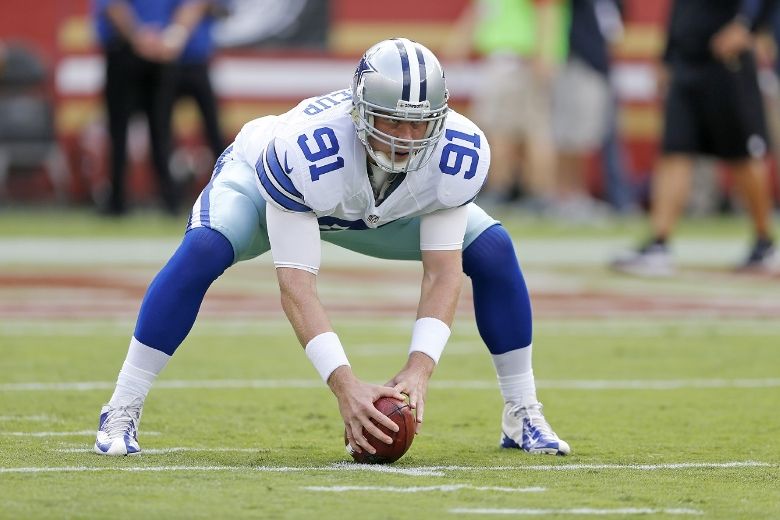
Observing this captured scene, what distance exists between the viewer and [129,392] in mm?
5230

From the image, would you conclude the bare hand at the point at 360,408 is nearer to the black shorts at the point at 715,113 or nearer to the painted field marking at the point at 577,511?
the painted field marking at the point at 577,511

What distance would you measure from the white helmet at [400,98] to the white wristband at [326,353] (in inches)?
20.1

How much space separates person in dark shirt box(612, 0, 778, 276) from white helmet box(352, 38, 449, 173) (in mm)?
6102

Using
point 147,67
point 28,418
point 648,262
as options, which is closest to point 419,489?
point 28,418

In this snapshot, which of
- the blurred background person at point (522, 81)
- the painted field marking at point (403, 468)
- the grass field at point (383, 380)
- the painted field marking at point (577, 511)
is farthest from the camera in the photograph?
the blurred background person at point (522, 81)

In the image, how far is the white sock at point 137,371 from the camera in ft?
17.1

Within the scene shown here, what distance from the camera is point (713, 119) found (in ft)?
36.1

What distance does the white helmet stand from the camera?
15.9 feet

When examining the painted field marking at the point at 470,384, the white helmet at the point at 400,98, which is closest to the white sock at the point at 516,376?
the white helmet at the point at 400,98

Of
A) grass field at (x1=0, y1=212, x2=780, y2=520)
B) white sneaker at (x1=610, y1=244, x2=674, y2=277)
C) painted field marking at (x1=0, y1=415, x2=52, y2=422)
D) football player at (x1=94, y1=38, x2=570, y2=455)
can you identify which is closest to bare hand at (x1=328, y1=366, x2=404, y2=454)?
football player at (x1=94, y1=38, x2=570, y2=455)

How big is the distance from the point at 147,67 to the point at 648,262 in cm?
561

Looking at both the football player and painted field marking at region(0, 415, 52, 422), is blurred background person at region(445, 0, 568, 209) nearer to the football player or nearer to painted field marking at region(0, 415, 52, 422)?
painted field marking at region(0, 415, 52, 422)

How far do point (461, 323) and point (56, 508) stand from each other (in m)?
5.02

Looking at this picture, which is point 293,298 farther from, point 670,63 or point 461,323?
point 670,63
